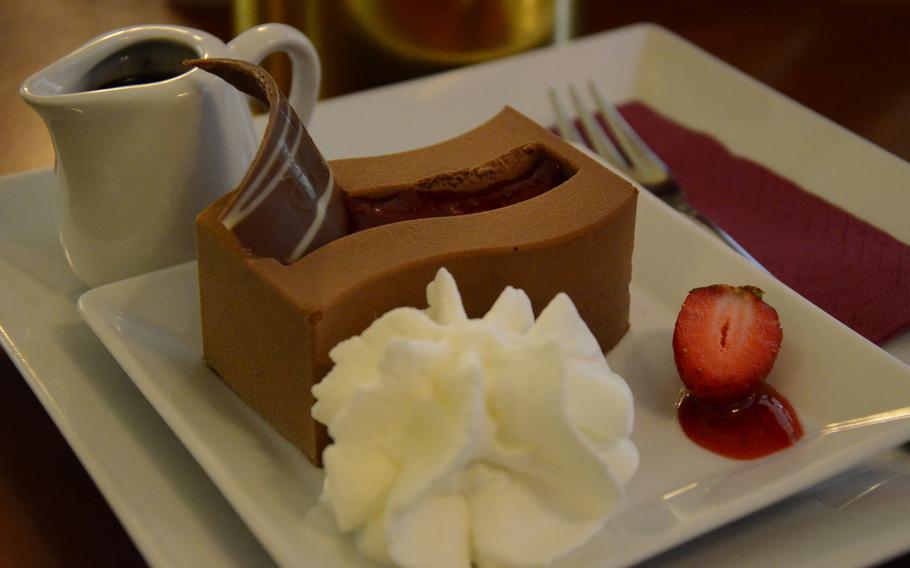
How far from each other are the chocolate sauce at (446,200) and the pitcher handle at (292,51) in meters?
0.30

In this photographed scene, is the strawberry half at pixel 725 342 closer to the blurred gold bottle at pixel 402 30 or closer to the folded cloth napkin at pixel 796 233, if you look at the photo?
the folded cloth napkin at pixel 796 233

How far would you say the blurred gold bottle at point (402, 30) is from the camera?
7.18 ft

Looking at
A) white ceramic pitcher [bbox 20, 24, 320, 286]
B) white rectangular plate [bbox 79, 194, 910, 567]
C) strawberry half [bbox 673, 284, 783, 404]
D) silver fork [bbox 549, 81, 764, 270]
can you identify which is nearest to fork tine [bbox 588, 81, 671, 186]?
silver fork [bbox 549, 81, 764, 270]

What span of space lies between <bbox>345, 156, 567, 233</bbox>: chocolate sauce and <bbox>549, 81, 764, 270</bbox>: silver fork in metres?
0.34

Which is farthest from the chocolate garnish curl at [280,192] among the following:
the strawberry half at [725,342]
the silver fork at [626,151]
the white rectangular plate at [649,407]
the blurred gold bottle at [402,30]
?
the blurred gold bottle at [402,30]

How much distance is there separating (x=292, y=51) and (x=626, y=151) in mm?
535

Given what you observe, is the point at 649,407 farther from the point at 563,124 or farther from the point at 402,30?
the point at 402,30

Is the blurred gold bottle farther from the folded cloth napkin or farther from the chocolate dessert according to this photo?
the chocolate dessert

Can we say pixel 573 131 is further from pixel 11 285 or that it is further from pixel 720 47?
pixel 11 285

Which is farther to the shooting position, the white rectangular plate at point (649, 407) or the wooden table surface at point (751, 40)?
the wooden table surface at point (751, 40)

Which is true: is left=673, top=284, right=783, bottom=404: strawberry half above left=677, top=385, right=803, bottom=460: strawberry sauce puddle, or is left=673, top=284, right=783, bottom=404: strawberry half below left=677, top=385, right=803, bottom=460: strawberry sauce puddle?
above

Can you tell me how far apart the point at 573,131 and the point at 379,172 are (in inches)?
23.6

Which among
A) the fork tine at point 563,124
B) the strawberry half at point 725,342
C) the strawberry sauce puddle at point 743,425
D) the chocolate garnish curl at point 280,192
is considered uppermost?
the chocolate garnish curl at point 280,192

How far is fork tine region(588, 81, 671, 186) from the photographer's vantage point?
1678 millimetres
